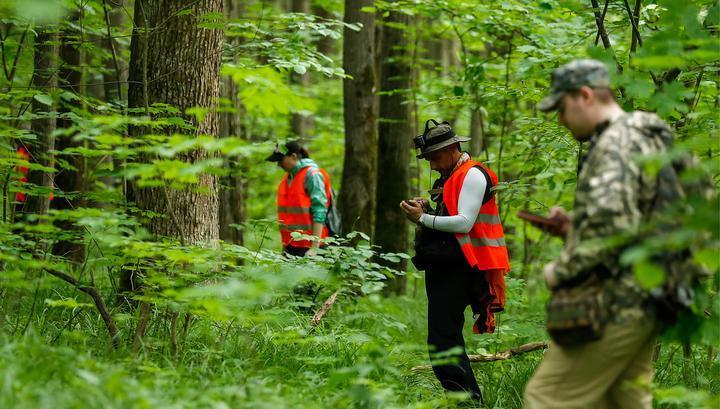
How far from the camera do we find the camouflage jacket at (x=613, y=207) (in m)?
3.22

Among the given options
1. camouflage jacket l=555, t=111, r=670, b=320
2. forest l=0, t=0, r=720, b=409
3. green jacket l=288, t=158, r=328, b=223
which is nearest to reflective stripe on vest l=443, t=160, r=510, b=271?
forest l=0, t=0, r=720, b=409

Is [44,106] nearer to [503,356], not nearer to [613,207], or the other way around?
[503,356]

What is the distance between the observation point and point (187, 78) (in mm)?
6133

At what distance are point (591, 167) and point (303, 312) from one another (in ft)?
15.2

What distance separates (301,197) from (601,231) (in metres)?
5.43

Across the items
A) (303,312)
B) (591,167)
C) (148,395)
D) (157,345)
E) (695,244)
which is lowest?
(303,312)

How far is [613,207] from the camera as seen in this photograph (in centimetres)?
320

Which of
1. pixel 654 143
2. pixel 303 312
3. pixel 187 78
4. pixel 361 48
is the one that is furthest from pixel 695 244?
pixel 361 48

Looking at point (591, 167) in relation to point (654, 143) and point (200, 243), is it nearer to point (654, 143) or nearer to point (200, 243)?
point (654, 143)

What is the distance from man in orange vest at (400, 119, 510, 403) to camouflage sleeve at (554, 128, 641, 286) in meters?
1.96

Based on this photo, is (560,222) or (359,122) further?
(359,122)

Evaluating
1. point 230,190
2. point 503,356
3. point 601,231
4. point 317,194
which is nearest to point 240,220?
point 230,190

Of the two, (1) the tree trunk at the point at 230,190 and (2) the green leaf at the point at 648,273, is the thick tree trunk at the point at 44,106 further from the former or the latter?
(2) the green leaf at the point at 648,273

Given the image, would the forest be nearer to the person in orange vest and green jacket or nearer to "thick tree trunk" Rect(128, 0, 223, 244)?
"thick tree trunk" Rect(128, 0, 223, 244)
